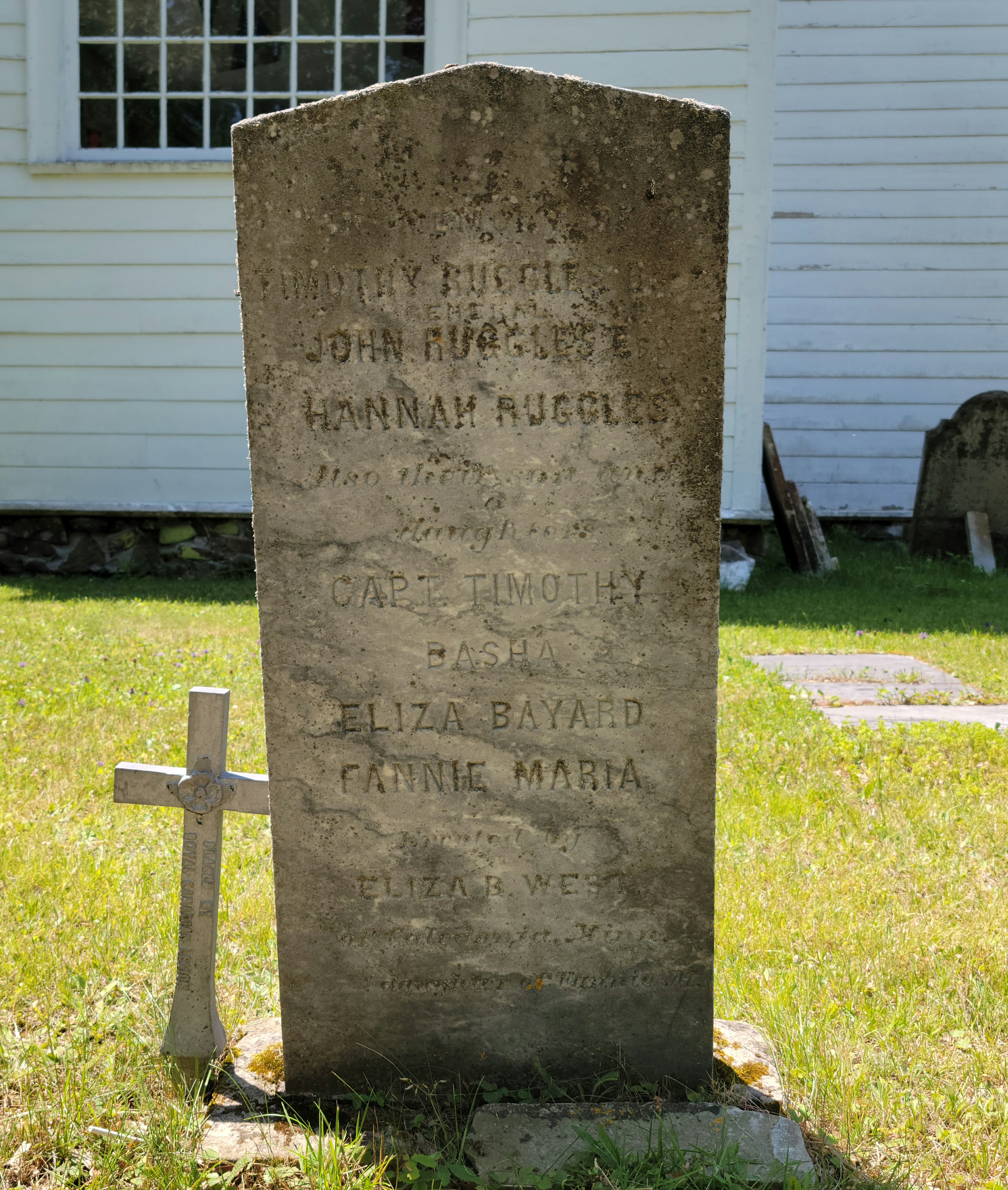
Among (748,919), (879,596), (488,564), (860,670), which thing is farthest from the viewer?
(879,596)

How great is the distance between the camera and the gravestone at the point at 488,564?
194 centimetres

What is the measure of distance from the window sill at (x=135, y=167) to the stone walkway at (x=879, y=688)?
5.75m

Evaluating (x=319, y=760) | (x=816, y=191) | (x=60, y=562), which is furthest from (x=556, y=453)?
(x=816, y=191)

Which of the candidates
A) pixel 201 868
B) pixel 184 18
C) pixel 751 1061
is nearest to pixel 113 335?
pixel 184 18

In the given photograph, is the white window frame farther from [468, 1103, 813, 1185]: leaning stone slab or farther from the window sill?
[468, 1103, 813, 1185]: leaning stone slab

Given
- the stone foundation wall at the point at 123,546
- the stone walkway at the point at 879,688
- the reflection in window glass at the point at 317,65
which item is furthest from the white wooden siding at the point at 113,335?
the stone walkway at the point at 879,688

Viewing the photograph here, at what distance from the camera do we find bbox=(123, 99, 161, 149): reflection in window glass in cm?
855

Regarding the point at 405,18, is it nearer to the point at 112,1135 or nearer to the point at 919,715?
the point at 919,715

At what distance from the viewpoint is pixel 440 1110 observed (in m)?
2.11

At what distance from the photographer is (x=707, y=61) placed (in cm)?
766

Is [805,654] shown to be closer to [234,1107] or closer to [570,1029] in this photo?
[570,1029]

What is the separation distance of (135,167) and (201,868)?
7.59 meters

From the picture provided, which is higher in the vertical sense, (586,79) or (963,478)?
(586,79)

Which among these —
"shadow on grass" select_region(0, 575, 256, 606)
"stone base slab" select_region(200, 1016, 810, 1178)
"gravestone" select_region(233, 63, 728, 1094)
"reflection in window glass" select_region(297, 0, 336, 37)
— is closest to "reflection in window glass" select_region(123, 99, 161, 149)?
"reflection in window glass" select_region(297, 0, 336, 37)
